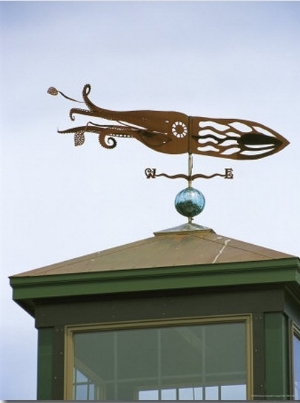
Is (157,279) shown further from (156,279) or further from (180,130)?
(180,130)

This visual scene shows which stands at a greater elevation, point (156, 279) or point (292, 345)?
point (156, 279)

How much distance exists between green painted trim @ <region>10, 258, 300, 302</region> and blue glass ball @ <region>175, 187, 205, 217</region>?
186cm

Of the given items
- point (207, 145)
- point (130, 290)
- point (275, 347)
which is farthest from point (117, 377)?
point (207, 145)

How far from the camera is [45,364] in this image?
1669 centimetres

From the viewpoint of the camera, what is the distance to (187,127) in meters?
18.6

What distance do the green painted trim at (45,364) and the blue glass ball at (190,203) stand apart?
283 cm

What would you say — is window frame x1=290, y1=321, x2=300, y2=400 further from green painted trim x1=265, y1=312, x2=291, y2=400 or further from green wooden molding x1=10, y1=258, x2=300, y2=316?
green wooden molding x1=10, y1=258, x2=300, y2=316

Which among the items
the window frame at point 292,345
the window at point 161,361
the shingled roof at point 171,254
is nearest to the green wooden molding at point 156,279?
the shingled roof at point 171,254

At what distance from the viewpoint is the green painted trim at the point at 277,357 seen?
1573 cm

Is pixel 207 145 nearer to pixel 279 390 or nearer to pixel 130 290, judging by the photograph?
pixel 130 290

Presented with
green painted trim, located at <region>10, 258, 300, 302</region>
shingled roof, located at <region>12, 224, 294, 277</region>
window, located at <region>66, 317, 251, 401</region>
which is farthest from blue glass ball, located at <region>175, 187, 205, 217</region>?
window, located at <region>66, 317, 251, 401</region>

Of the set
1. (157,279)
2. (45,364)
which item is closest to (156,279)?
(157,279)

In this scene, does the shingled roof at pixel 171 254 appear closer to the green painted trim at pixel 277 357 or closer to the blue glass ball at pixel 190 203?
the blue glass ball at pixel 190 203

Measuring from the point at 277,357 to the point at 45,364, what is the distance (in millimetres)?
3191
